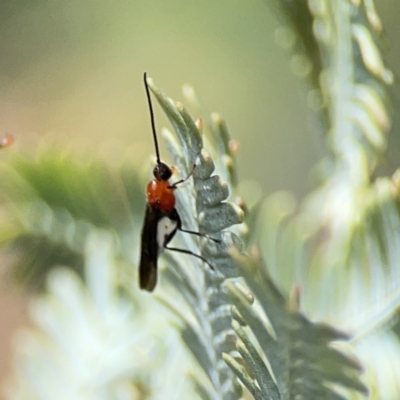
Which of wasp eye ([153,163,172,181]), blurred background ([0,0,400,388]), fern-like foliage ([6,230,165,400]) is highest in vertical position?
blurred background ([0,0,400,388])

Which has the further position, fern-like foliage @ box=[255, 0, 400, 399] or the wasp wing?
the wasp wing

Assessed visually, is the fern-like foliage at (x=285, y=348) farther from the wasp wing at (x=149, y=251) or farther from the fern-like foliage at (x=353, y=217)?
the wasp wing at (x=149, y=251)

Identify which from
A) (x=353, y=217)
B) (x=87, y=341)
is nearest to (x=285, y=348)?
(x=353, y=217)

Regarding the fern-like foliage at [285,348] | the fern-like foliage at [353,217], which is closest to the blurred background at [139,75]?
the fern-like foliage at [353,217]

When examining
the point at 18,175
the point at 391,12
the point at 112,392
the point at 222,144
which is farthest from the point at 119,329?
the point at 391,12

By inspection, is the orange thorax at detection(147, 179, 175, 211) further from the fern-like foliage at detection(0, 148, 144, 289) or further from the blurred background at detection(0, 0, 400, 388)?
the blurred background at detection(0, 0, 400, 388)

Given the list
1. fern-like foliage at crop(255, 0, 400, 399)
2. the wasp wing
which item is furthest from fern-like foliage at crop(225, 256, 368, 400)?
the wasp wing

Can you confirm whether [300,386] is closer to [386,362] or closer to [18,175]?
[386,362]

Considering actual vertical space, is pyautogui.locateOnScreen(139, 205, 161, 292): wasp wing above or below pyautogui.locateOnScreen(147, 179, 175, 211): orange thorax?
below
